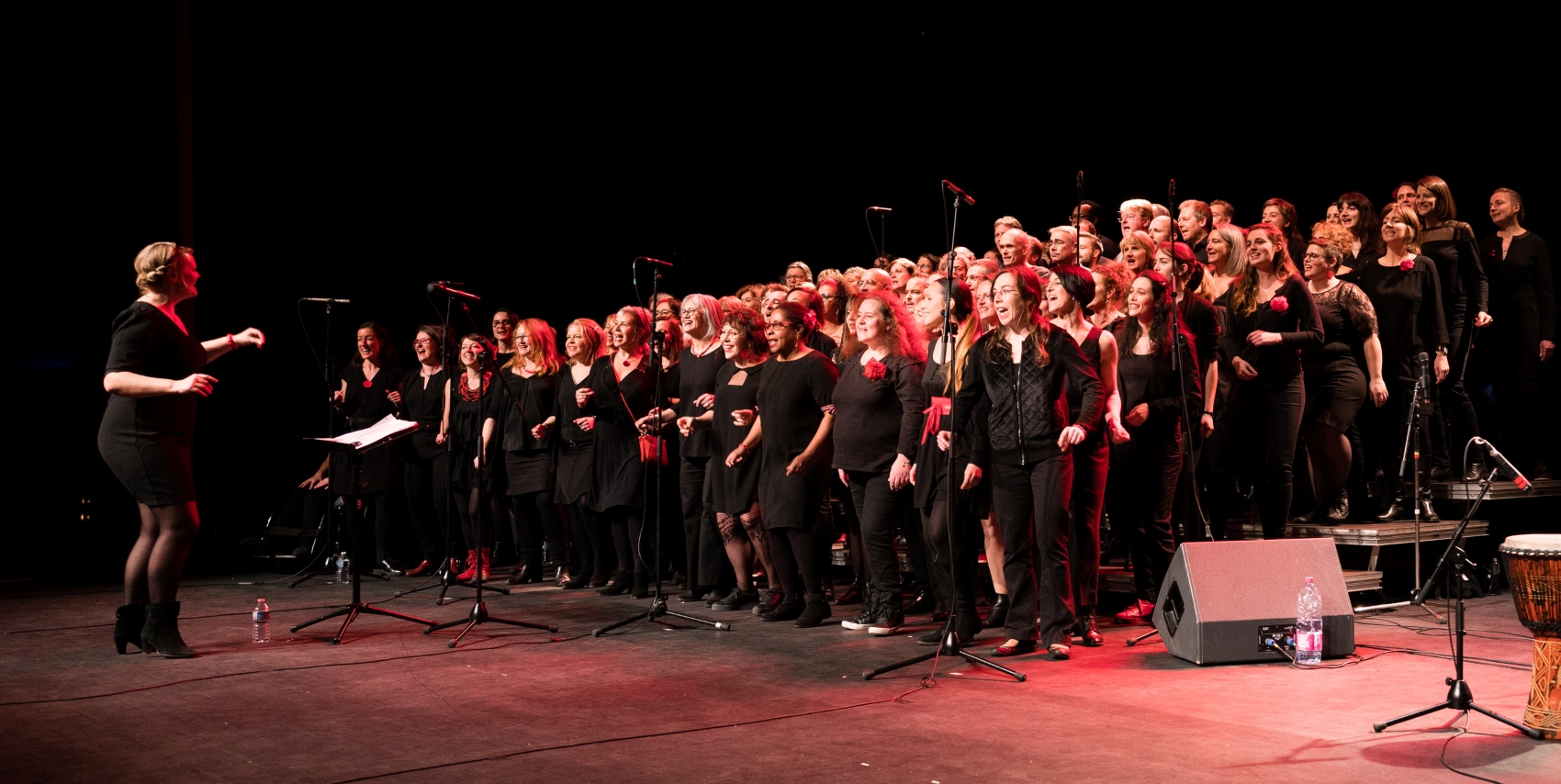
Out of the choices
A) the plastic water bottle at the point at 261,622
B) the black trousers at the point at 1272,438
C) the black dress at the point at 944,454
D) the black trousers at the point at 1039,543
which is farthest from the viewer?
the black trousers at the point at 1272,438

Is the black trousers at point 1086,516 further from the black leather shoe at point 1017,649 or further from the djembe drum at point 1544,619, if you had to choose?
the djembe drum at point 1544,619

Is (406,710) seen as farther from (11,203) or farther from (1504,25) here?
(1504,25)

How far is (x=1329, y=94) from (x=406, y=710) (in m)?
7.05

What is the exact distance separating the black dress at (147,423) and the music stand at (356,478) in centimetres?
77

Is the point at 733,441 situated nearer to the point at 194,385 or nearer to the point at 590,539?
the point at 590,539

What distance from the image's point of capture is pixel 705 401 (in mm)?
6977

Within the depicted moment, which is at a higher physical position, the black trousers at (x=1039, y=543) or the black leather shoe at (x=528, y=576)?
the black trousers at (x=1039, y=543)

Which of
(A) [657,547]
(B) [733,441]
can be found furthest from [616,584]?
(A) [657,547]

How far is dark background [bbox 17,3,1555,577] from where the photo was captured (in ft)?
28.7

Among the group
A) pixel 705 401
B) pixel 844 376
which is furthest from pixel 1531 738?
pixel 705 401

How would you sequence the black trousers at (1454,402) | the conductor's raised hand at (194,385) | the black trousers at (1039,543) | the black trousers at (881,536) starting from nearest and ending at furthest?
the black trousers at (1039,543), the conductor's raised hand at (194,385), the black trousers at (881,536), the black trousers at (1454,402)

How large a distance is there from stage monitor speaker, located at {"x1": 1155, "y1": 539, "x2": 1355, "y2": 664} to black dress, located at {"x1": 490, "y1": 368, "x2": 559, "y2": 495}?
4.35 metres

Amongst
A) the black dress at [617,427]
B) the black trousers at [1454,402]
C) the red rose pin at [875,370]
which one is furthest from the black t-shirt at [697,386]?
the black trousers at [1454,402]

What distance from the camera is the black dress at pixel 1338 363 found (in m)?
6.60
